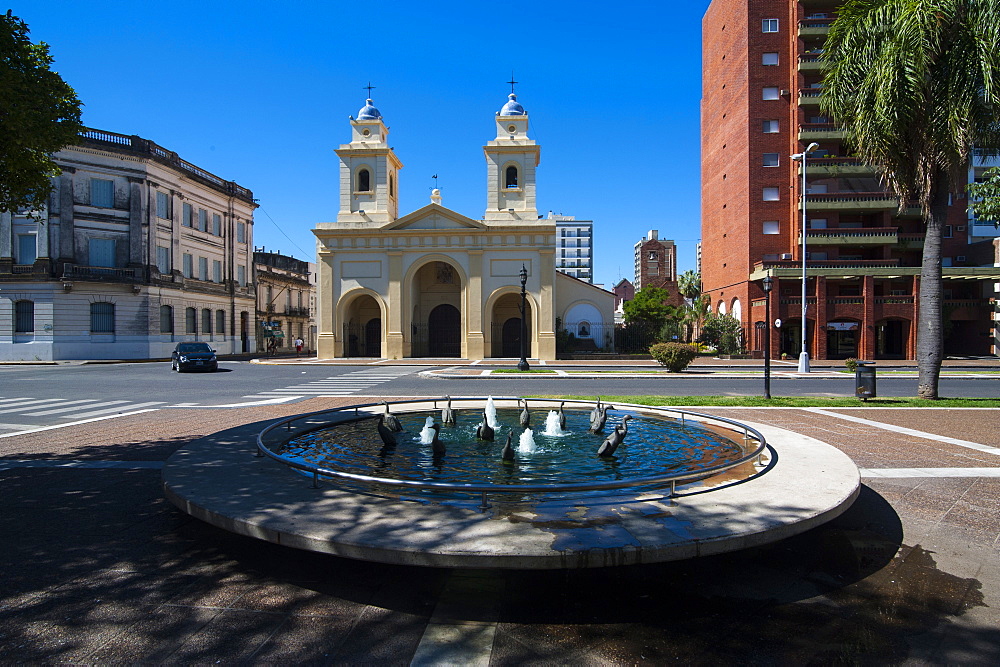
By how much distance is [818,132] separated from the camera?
40031mm

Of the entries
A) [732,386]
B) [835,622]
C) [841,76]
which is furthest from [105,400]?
[841,76]

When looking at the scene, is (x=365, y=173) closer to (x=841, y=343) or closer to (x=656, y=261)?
(x=841, y=343)

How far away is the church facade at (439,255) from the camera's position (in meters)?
38.5

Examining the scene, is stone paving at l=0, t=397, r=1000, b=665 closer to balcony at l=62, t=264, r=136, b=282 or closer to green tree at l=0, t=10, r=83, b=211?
green tree at l=0, t=10, r=83, b=211

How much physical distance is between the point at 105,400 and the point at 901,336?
48493 mm

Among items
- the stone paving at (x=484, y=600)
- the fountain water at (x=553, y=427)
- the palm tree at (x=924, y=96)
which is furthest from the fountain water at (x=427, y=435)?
the palm tree at (x=924, y=96)

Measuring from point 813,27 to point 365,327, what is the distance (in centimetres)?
3891

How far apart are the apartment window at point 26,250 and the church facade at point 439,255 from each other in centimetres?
1813

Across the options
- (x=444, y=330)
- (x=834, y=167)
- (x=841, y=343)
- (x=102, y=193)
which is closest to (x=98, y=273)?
(x=102, y=193)

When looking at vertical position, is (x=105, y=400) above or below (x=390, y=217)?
below

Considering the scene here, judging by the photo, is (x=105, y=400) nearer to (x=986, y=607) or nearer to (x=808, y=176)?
(x=986, y=607)

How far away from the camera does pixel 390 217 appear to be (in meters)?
41.9

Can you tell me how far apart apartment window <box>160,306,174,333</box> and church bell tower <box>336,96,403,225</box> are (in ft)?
47.3

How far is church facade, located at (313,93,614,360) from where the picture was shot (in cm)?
3853
